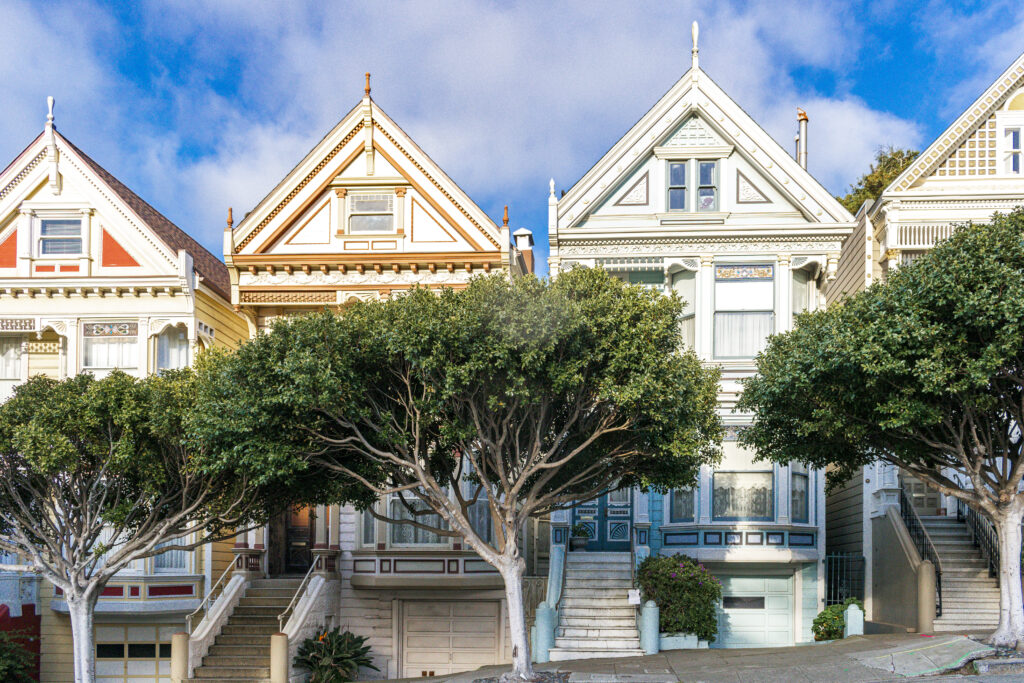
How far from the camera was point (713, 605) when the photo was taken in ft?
68.2

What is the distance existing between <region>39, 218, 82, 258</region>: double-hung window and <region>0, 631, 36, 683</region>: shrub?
891 centimetres

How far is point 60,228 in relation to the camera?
82.0ft

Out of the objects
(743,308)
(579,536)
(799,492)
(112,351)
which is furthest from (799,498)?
(112,351)

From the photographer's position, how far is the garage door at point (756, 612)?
23344 mm

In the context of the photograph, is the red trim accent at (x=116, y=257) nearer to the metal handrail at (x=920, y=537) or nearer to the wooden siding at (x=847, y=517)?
the wooden siding at (x=847, y=517)

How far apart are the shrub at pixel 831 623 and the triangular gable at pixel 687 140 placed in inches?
345

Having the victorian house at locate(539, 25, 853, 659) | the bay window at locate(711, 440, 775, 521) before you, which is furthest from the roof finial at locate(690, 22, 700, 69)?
the bay window at locate(711, 440, 775, 521)

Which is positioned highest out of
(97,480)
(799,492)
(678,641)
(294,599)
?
(97,480)

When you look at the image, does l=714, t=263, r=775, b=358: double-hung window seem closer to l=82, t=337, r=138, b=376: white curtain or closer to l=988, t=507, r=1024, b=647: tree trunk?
l=988, t=507, r=1024, b=647: tree trunk

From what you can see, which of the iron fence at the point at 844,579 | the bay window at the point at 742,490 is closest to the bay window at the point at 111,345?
the bay window at the point at 742,490

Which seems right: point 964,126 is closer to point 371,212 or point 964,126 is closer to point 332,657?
point 371,212

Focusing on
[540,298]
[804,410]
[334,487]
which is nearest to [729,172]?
[804,410]

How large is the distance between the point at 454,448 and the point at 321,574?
6512 mm

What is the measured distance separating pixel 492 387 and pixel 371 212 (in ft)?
30.8
